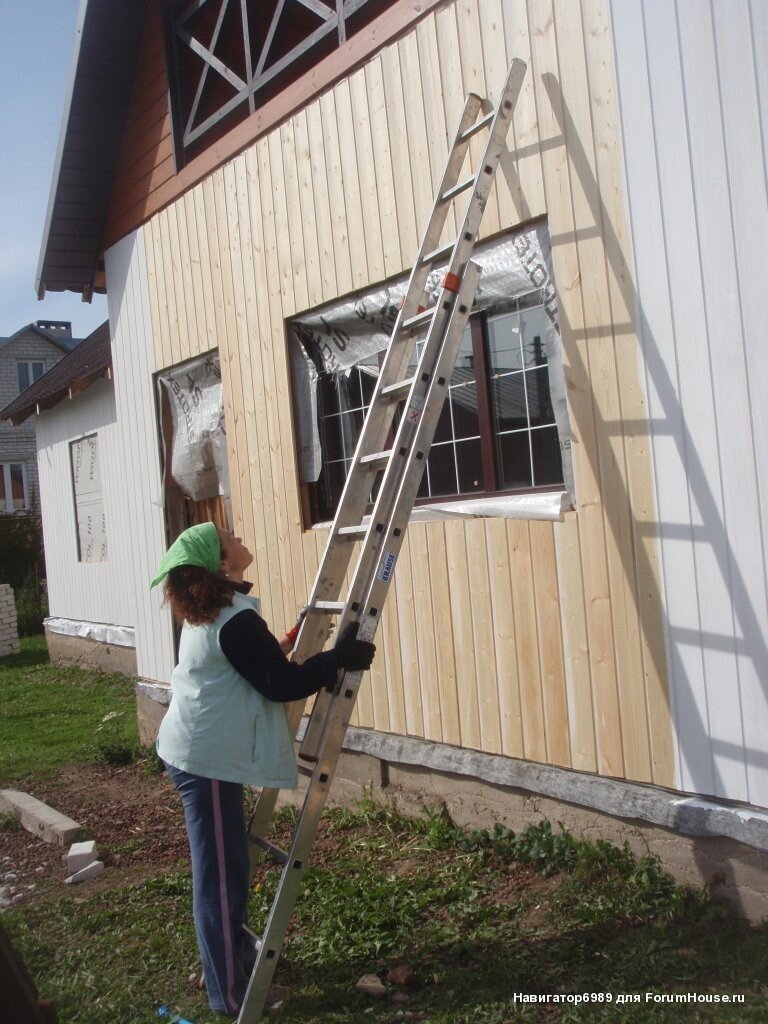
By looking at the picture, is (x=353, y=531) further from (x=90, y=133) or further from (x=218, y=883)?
(x=90, y=133)

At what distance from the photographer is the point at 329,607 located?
391cm

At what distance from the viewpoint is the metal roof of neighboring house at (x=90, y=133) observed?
25.3 ft

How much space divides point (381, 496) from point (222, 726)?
1.10 metres

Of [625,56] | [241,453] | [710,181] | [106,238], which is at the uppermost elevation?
[106,238]

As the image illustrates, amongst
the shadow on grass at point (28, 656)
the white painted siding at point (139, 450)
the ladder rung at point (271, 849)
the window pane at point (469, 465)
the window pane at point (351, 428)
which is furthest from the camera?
the shadow on grass at point (28, 656)

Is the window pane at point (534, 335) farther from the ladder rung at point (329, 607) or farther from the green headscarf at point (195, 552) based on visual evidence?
the green headscarf at point (195, 552)

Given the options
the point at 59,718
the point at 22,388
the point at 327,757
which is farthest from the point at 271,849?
the point at 22,388

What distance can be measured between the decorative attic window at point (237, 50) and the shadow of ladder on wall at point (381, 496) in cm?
189

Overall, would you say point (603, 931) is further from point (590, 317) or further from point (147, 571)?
point (147, 571)

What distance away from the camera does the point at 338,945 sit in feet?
13.2

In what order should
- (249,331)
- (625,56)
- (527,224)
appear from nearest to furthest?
(625,56) < (527,224) < (249,331)

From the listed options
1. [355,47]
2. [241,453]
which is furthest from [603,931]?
[355,47]

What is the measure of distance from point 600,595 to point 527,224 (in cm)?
185

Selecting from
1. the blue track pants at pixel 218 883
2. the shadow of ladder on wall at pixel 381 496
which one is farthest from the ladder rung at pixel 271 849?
the blue track pants at pixel 218 883
